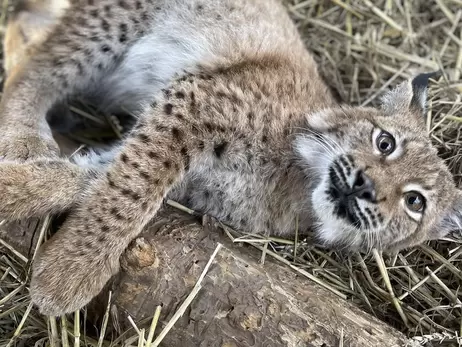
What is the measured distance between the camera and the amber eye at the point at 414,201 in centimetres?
288

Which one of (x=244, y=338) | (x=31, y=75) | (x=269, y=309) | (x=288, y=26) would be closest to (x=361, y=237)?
(x=269, y=309)

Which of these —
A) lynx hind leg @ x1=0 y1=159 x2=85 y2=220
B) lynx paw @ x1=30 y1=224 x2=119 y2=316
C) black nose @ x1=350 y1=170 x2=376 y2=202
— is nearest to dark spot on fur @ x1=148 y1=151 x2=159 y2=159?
lynx hind leg @ x1=0 y1=159 x2=85 y2=220

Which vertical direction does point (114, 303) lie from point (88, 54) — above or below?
below

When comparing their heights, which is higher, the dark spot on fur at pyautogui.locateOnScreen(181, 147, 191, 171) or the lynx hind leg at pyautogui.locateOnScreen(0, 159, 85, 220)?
the dark spot on fur at pyautogui.locateOnScreen(181, 147, 191, 171)

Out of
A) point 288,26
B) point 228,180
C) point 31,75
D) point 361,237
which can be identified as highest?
point 288,26

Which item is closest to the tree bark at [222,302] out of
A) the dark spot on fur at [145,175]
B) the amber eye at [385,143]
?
the dark spot on fur at [145,175]

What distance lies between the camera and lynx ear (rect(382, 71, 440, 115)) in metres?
3.22

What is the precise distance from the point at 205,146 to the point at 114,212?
60 cm

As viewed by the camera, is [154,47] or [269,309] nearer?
[269,309]

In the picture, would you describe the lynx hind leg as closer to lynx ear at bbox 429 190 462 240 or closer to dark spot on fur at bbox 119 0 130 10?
dark spot on fur at bbox 119 0 130 10

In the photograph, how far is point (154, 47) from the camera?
341cm

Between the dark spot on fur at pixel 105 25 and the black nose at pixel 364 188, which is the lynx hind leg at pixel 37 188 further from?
the black nose at pixel 364 188

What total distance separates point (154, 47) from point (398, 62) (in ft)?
7.01

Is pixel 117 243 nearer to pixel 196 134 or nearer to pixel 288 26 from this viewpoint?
pixel 196 134
